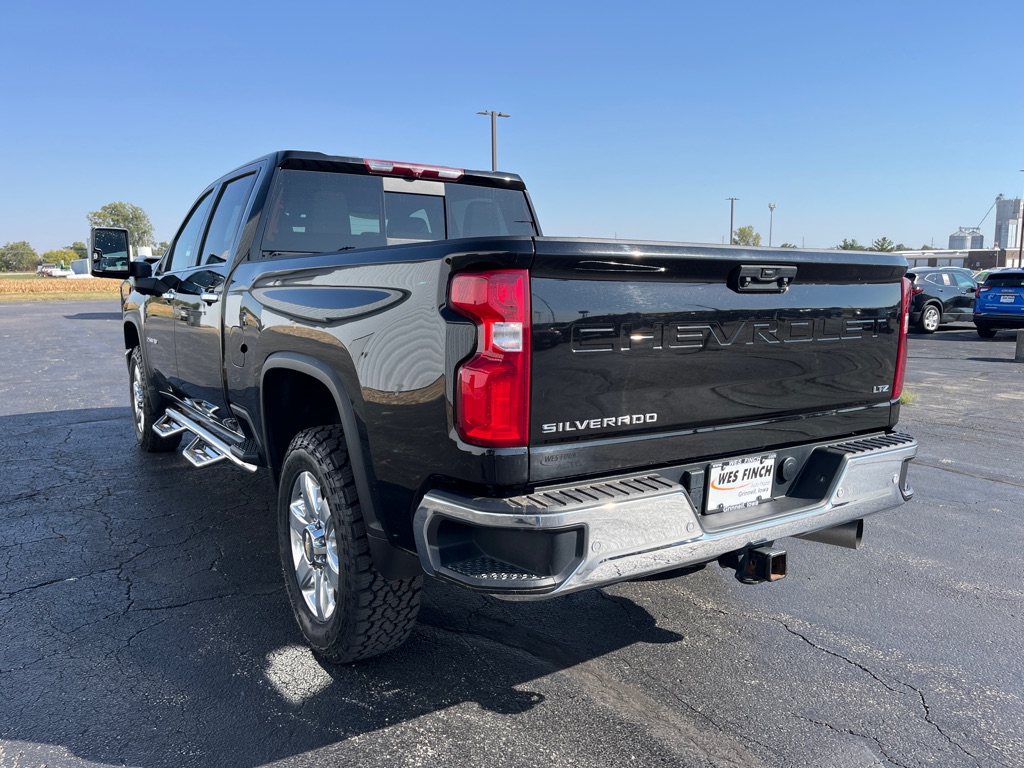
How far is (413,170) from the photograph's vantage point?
14.6ft

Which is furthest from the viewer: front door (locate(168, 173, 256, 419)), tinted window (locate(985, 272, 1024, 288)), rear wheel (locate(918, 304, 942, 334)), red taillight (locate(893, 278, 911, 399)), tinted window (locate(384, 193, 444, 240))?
rear wheel (locate(918, 304, 942, 334))

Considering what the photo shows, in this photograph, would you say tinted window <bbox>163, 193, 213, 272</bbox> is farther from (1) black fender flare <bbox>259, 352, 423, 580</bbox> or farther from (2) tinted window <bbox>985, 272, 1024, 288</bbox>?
(2) tinted window <bbox>985, 272, 1024, 288</bbox>

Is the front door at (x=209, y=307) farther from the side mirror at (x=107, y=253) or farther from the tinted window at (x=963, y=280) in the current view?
the tinted window at (x=963, y=280)

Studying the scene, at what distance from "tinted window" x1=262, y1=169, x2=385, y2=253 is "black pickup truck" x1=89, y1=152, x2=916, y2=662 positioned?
21 centimetres

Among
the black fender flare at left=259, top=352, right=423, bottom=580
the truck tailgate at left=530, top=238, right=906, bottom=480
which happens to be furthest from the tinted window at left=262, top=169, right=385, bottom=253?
the truck tailgate at left=530, top=238, right=906, bottom=480

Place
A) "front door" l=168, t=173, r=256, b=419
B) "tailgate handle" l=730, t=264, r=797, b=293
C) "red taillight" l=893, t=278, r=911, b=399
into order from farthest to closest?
"front door" l=168, t=173, r=256, b=419
"red taillight" l=893, t=278, r=911, b=399
"tailgate handle" l=730, t=264, r=797, b=293

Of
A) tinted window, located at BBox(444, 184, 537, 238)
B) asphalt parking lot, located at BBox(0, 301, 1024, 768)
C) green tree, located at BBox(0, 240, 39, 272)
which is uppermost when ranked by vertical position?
green tree, located at BBox(0, 240, 39, 272)

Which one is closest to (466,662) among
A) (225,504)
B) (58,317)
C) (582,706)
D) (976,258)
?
(582,706)

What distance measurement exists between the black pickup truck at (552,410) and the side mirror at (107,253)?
2096 mm

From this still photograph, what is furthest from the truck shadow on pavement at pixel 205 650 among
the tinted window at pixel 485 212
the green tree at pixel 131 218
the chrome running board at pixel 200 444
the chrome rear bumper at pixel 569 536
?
the green tree at pixel 131 218

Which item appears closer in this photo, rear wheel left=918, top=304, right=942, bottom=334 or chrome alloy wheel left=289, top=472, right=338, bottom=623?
chrome alloy wheel left=289, top=472, right=338, bottom=623

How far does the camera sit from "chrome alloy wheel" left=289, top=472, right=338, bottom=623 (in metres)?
2.99

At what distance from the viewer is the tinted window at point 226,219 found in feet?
14.0

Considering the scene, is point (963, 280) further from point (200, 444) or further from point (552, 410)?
point (552, 410)
